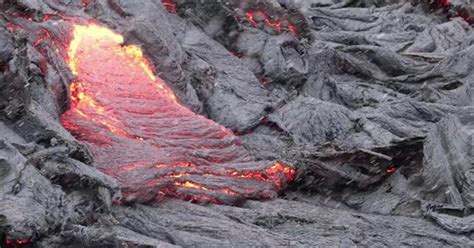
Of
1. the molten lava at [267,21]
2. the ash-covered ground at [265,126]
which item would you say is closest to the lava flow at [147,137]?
the ash-covered ground at [265,126]

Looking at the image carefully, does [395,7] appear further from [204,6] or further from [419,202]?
[419,202]

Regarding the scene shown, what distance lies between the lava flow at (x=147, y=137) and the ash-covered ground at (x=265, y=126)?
0.24 ft

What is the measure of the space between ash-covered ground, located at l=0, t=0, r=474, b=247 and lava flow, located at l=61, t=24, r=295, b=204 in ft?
0.24

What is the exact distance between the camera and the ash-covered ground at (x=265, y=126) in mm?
7805

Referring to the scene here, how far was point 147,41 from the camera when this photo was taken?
11578mm

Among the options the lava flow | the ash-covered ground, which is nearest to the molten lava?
the ash-covered ground

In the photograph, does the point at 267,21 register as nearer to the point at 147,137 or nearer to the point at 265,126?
the point at 265,126

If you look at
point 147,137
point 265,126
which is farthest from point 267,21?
point 147,137

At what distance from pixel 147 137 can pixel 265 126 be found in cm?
274

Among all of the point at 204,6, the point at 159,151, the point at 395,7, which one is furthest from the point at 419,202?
the point at 395,7

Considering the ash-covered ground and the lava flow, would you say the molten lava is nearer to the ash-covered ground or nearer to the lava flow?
the ash-covered ground

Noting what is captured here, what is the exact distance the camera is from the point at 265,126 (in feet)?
38.6

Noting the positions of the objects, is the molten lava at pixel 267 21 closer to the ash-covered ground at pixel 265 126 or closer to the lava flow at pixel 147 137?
the ash-covered ground at pixel 265 126

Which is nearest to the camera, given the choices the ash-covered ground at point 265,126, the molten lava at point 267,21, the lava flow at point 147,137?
the ash-covered ground at point 265,126
